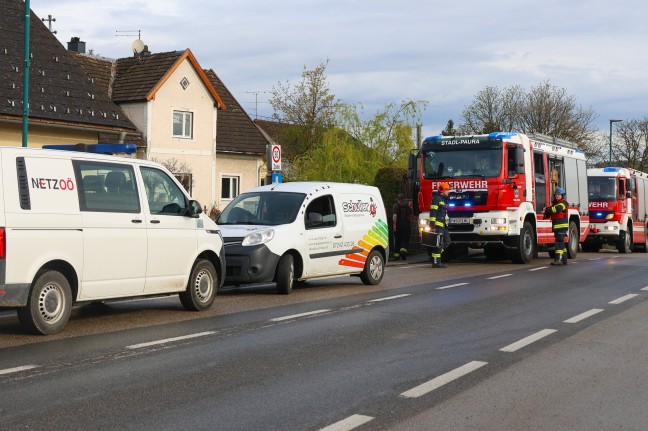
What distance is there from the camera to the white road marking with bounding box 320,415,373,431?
5.62 meters

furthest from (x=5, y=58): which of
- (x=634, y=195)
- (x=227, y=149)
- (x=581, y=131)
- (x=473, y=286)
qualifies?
(x=581, y=131)

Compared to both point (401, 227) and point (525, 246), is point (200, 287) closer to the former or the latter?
point (525, 246)

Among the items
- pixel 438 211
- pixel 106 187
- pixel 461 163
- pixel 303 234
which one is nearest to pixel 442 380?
pixel 106 187

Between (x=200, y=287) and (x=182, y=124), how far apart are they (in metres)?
28.7

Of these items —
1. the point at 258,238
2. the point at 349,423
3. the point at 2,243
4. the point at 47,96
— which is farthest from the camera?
the point at 47,96

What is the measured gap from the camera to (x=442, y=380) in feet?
23.6

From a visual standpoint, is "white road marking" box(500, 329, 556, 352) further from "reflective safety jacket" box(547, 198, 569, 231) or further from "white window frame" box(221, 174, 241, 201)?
"white window frame" box(221, 174, 241, 201)

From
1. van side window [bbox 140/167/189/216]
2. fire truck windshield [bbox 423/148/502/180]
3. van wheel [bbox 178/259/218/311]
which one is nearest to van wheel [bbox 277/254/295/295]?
van wheel [bbox 178/259/218/311]

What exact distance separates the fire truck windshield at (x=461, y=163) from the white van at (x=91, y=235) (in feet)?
36.6

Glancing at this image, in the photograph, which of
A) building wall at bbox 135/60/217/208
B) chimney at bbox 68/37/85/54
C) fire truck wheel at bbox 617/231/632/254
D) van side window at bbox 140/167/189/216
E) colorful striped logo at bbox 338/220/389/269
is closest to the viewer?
van side window at bbox 140/167/189/216

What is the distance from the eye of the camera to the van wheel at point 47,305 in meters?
9.09

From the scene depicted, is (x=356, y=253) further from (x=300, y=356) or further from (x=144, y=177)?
(x=300, y=356)

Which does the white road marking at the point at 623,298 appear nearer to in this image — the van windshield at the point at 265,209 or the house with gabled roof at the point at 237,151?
the van windshield at the point at 265,209

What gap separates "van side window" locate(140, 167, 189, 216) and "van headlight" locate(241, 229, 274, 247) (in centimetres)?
226
